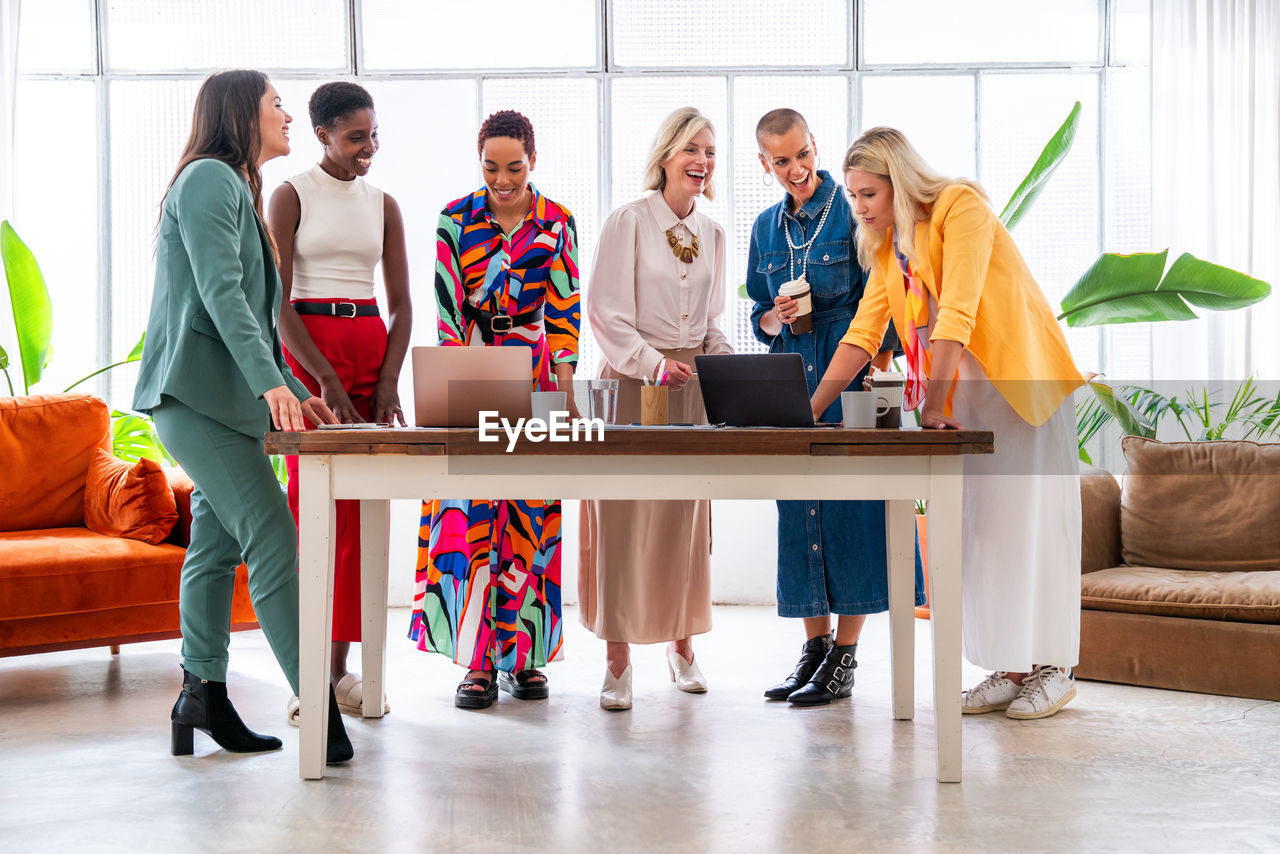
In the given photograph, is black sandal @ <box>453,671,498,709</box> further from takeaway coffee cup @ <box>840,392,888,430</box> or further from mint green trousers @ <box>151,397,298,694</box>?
takeaway coffee cup @ <box>840,392,888,430</box>

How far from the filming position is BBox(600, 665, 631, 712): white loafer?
2.96 meters

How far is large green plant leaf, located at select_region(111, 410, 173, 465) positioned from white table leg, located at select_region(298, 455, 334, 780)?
2.80 m

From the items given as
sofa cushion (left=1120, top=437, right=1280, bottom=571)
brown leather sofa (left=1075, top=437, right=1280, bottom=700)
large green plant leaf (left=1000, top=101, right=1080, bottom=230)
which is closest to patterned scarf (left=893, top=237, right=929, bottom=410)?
brown leather sofa (left=1075, top=437, right=1280, bottom=700)

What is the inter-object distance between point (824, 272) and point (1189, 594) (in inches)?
Answer: 57.3

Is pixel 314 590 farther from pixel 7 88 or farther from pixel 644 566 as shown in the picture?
pixel 7 88

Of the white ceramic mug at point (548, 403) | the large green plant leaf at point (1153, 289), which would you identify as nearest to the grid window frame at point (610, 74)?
the large green plant leaf at point (1153, 289)

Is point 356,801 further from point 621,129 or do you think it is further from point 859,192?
point 621,129

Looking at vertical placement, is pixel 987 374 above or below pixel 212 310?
below

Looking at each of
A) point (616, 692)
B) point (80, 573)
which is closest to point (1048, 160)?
point (616, 692)

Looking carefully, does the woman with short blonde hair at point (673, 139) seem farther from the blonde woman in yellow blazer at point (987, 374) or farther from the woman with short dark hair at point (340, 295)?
the woman with short dark hair at point (340, 295)

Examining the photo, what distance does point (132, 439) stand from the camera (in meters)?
4.73

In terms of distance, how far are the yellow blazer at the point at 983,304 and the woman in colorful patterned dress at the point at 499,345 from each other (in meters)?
0.86

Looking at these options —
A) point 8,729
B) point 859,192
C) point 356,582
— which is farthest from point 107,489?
point 859,192

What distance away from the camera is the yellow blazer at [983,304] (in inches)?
97.7
